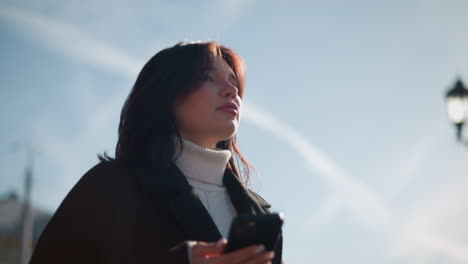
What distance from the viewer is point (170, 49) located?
10.9ft

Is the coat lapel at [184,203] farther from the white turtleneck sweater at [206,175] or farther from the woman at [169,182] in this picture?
the white turtleneck sweater at [206,175]

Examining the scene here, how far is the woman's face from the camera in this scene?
3016mm

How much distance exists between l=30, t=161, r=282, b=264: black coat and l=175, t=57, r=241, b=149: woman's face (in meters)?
0.35

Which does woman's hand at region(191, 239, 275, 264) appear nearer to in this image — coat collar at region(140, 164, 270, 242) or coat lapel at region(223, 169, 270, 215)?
coat collar at region(140, 164, 270, 242)

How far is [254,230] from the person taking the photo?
6.99 feet

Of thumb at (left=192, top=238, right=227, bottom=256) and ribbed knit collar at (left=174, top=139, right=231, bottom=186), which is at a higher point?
ribbed knit collar at (left=174, top=139, right=231, bottom=186)

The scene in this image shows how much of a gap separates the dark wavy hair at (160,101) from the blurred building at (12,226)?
31668 mm

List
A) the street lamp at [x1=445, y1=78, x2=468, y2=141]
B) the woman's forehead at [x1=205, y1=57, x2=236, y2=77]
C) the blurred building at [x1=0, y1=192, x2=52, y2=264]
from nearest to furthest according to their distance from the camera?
the woman's forehead at [x1=205, y1=57, x2=236, y2=77] < the street lamp at [x1=445, y1=78, x2=468, y2=141] < the blurred building at [x1=0, y1=192, x2=52, y2=264]

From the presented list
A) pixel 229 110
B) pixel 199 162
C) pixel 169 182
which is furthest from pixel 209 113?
pixel 169 182

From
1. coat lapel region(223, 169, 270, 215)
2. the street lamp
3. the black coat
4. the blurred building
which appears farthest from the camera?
the blurred building

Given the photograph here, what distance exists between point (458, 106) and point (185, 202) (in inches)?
260


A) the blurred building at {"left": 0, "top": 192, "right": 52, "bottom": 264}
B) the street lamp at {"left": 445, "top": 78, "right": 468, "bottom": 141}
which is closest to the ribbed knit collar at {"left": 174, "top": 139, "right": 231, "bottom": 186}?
the street lamp at {"left": 445, "top": 78, "right": 468, "bottom": 141}

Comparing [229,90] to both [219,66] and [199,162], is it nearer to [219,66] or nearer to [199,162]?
[219,66]

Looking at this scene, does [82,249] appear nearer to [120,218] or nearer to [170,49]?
[120,218]
